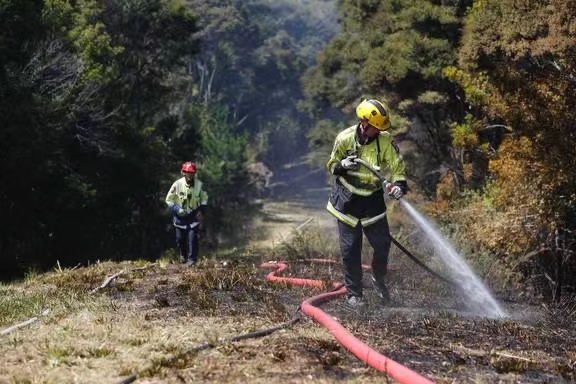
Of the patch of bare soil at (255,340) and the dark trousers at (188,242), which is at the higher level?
the patch of bare soil at (255,340)

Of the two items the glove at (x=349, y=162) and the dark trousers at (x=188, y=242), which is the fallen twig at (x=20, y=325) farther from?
the dark trousers at (x=188, y=242)

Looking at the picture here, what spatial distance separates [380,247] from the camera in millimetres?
7781

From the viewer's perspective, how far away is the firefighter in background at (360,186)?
740 cm

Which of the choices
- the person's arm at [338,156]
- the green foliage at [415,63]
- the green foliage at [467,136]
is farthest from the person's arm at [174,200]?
the green foliage at [415,63]

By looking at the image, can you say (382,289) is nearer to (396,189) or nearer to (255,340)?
(396,189)

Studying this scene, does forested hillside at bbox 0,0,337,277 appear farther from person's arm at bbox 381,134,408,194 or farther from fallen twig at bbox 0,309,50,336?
person's arm at bbox 381,134,408,194

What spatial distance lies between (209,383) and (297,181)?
80285 millimetres

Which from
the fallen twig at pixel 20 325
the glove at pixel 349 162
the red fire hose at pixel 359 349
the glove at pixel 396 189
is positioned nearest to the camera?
the red fire hose at pixel 359 349

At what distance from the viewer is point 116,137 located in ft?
89.4

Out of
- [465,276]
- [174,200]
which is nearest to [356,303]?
[465,276]

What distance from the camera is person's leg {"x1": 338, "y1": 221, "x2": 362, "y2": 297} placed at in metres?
7.60

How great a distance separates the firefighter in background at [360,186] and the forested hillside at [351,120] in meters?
5.62

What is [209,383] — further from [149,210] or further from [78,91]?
[149,210]

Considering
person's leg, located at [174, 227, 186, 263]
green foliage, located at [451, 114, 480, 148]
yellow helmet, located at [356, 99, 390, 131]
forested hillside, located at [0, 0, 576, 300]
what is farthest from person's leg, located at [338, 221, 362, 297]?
green foliage, located at [451, 114, 480, 148]
